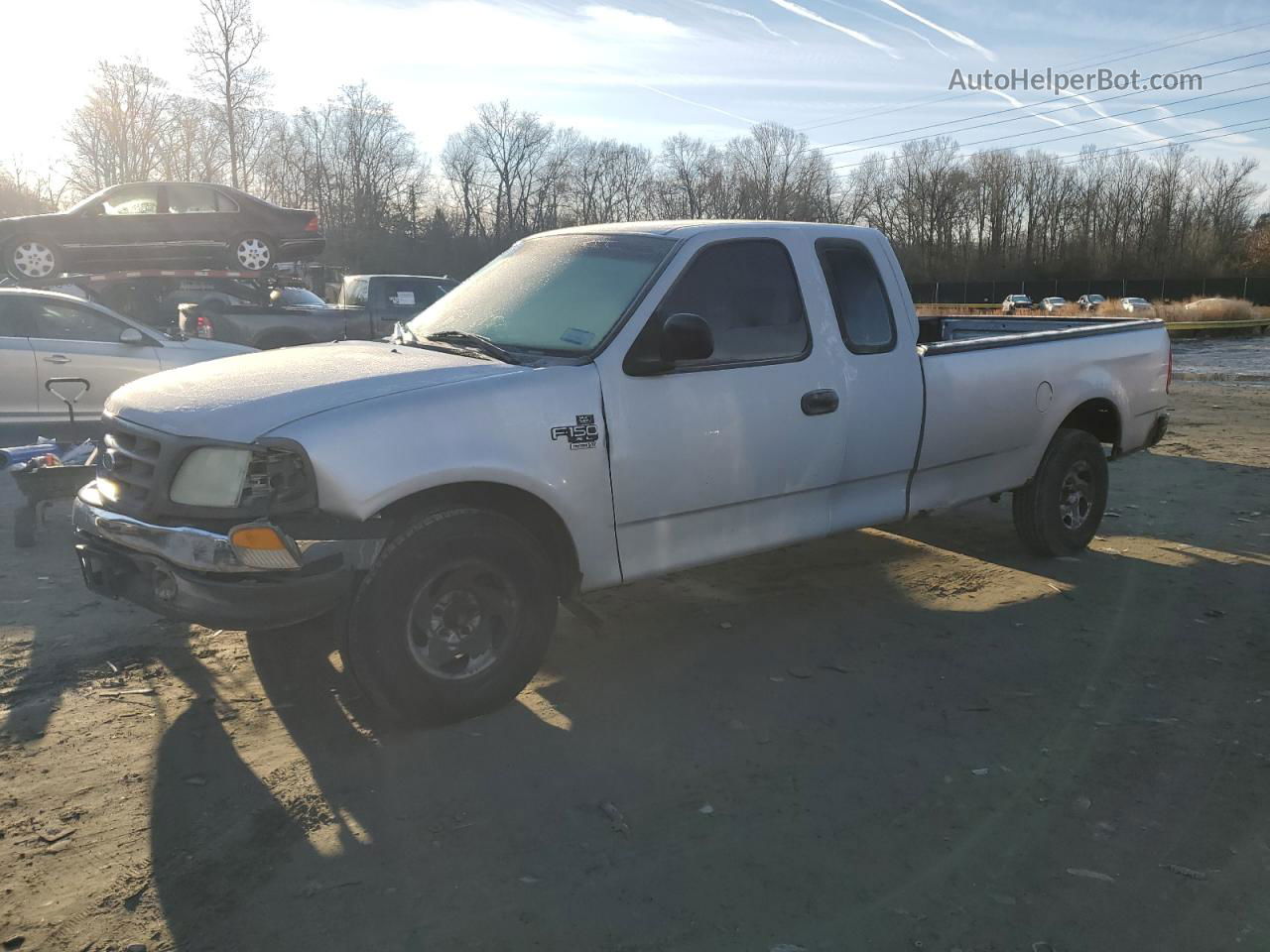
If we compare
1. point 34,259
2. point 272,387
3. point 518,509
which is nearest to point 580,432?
point 518,509

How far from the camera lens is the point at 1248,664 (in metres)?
4.71

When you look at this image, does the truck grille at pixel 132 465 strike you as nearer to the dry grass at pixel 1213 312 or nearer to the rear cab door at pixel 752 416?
the rear cab door at pixel 752 416

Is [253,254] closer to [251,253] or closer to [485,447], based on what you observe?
[251,253]

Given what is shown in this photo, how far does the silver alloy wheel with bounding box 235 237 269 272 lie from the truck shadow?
12748 millimetres

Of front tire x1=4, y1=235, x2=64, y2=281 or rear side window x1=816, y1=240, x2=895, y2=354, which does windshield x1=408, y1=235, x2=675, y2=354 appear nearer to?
rear side window x1=816, y1=240, x2=895, y2=354

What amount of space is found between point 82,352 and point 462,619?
7292 mm

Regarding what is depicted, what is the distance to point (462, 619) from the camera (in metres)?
3.84

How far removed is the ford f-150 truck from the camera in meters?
3.52

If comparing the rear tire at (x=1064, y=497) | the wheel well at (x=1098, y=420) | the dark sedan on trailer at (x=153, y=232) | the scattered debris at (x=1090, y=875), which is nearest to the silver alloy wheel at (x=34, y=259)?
the dark sedan on trailer at (x=153, y=232)

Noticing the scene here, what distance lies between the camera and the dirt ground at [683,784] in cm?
276

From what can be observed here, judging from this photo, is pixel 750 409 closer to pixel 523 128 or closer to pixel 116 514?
pixel 116 514

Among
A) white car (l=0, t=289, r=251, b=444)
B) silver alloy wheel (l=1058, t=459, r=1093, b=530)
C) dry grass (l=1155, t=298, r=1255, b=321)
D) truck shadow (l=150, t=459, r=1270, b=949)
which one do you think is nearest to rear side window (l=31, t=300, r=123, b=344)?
white car (l=0, t=289, r=251, b=444)

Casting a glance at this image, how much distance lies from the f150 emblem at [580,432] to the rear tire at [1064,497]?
3.46 metres

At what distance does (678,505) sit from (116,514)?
2235 millimetres
